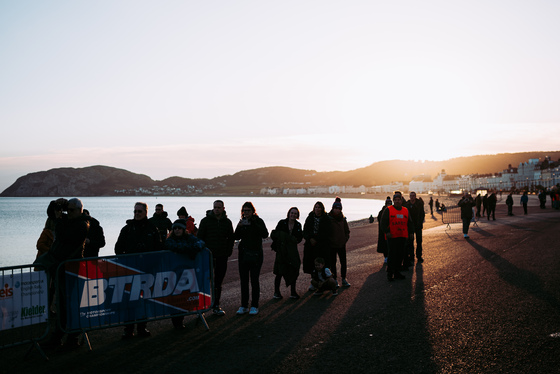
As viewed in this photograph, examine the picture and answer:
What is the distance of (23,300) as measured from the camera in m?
5.58

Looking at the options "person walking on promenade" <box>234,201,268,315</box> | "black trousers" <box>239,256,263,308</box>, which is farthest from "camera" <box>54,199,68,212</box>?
"black trousers" <box>239,256,263,308</box>

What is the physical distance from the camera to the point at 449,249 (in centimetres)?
1499

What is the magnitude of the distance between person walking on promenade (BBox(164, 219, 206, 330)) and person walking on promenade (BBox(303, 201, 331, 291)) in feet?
10.0

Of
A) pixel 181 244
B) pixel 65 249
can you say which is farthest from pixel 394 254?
pixel 65 249

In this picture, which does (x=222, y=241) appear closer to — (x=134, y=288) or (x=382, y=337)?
(x=134, y=288)

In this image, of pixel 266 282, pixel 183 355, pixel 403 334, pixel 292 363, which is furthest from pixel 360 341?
pixel 266 282

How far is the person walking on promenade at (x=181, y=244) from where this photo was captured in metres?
6.51

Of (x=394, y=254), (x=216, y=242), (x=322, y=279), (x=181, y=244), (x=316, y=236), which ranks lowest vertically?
(x=322, y=279)

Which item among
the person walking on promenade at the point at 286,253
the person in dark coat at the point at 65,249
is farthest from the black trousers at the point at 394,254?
the person in dark coat at the point at 65,249

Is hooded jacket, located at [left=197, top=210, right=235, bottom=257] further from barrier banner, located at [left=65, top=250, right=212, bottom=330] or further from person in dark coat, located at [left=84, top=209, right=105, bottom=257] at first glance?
person in dark coat, located at [left=84, top=209, right=105, bottom=257]

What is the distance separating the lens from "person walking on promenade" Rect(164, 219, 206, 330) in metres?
6.51

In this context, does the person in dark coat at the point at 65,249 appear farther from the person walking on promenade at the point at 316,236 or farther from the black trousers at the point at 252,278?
the person walking on promenade at the point at 316,236

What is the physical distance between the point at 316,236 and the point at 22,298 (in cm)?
539

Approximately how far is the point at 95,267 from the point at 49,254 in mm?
633
